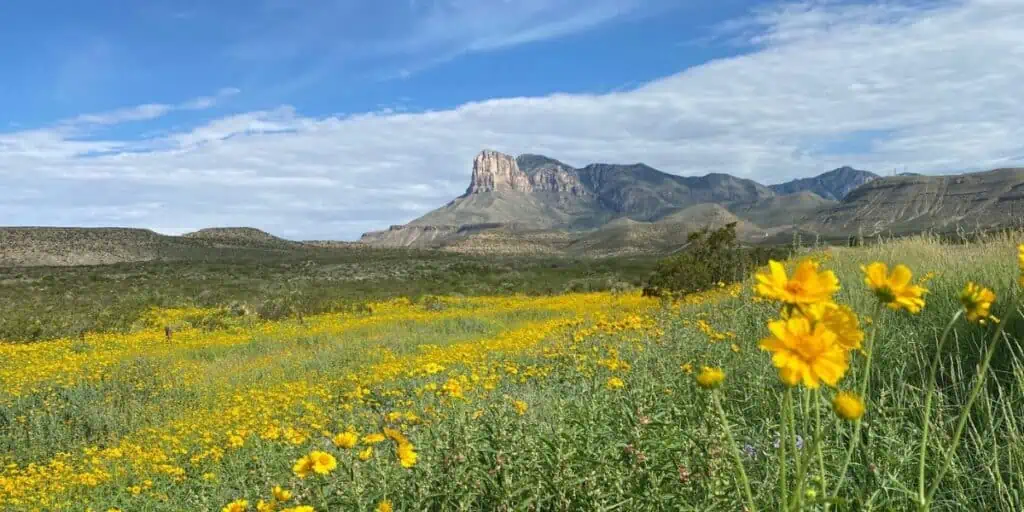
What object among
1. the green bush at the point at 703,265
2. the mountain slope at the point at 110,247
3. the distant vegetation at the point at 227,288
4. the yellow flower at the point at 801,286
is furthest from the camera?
the mountain slope at the point at 110,247

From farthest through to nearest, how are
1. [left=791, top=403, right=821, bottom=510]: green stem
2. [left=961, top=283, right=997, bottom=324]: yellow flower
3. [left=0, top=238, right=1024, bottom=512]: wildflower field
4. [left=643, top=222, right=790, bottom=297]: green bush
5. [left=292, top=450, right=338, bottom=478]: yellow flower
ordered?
[left=643, top=222, right=790, bottom=297]: green bush, [left=292, top=450, right=338, bottom=478]: yellow flower, [left=0, top=238, right=1024, bottom=512]: wildflower field, [left=961, top=283, right=997, bottom=324]: yellow flower, [left=791, top=403, right=821, bottom=510]: green stem

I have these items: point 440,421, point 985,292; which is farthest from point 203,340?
point 985,292

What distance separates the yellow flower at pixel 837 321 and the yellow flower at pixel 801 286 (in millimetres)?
18

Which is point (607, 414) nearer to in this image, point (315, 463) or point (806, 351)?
point (315, 463)

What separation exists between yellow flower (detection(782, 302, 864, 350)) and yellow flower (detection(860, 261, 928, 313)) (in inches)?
5.7

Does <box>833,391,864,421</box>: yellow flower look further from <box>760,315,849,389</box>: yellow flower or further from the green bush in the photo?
the green bush

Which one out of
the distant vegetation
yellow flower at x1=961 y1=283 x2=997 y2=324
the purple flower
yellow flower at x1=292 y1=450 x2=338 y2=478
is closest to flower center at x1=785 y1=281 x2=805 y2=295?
yellow flower at x1=961 y1=283 x2=997 y2=324

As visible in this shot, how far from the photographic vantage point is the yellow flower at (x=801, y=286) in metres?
1.22

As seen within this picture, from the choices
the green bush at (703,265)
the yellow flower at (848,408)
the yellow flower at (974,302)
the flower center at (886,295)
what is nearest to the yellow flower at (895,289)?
the flower center at (886,295)

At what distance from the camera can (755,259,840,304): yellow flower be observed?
1.22m

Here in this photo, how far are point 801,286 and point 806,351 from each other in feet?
0.47

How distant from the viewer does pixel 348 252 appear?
2630 inches

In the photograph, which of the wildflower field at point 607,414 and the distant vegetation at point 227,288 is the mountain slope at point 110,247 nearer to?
the distant vegetation at point 227,288

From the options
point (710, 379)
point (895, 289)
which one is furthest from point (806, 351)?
point (895, 289)
